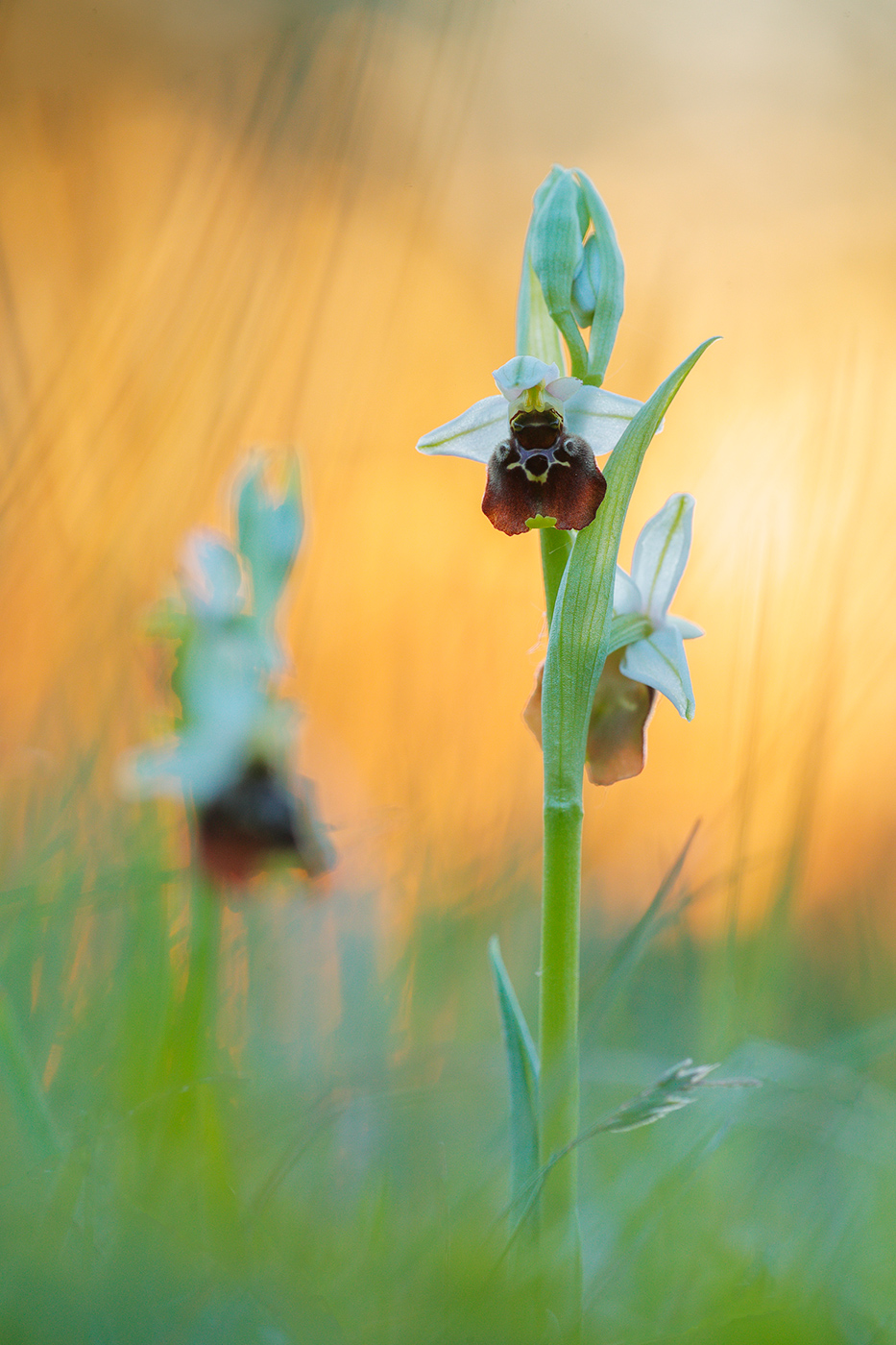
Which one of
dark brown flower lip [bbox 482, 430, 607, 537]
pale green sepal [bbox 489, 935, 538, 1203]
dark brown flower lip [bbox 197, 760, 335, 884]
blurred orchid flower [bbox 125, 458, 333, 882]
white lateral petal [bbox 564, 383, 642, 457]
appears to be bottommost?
pale green sepal [bbox 489, 935, 538, 1203]

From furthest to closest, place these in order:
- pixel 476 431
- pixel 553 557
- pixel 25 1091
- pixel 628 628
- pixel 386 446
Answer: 1. pixel 386 446
2. pixel 476 431
3. pixel 628 628
4. pixel 553 557
5. pixel 25 1091

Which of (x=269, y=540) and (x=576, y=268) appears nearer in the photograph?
(x=576, y=268)

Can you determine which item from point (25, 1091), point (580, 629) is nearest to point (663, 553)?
point (580, 629)

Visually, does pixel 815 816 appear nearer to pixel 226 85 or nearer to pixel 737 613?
pixel 737 613

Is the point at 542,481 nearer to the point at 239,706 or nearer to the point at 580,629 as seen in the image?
the point at 580,629

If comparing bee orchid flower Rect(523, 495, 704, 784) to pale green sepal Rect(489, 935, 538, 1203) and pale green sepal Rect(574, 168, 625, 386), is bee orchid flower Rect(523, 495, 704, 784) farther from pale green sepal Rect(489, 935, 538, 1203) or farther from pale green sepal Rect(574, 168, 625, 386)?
pale green sepal Rect(489, 935, 538, 1203)

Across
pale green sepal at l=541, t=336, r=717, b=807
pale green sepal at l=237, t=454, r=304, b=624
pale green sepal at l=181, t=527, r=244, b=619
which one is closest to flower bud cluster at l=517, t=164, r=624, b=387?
pale green sepal at l=541, t=336, r=717, b=807

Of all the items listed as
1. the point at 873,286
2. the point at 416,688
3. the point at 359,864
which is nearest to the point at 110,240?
the point at 416,688

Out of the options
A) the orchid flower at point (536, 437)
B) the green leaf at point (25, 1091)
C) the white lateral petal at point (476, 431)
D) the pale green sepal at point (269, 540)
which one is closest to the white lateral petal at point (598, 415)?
the orchid flower at point (536, 437)
